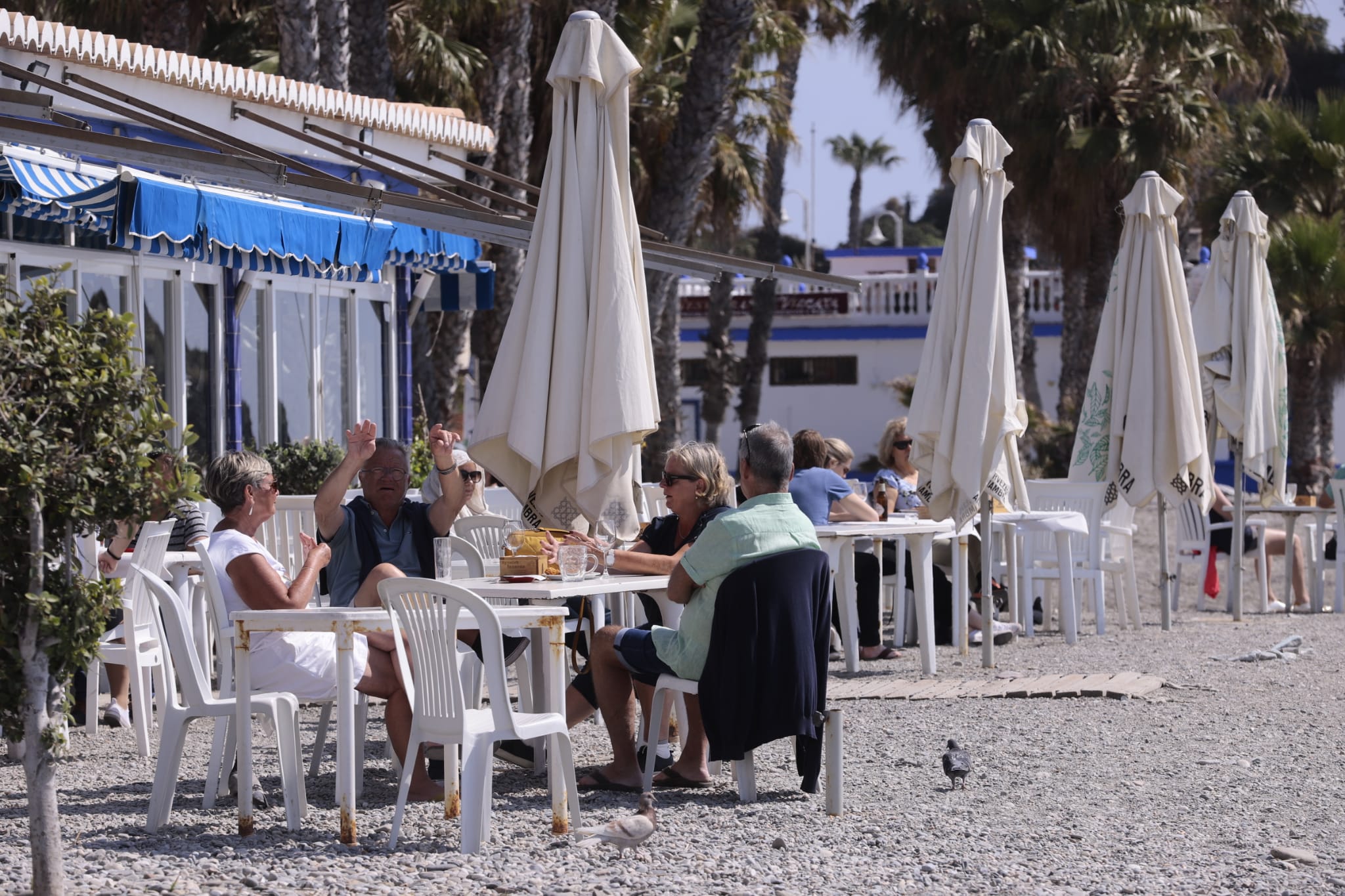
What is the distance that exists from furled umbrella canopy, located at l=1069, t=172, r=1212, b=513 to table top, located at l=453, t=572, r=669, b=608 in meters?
5.64

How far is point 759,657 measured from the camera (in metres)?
5.57

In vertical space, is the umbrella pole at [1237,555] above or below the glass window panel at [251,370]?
below

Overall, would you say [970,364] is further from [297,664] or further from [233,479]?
[297,664]

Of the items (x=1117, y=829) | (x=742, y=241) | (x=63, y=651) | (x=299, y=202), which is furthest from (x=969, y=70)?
A: (x=742, y=241)

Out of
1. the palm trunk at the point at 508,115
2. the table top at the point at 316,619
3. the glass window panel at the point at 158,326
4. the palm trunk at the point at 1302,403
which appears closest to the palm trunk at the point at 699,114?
the palm trunk at the point at 508,115

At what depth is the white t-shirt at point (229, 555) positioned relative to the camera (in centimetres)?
568

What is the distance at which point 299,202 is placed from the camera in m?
11.5

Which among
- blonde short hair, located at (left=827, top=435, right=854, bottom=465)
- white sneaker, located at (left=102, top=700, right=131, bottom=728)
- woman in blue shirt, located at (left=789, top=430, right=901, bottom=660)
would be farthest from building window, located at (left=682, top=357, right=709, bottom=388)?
white sneaker, located at (left=102, top=700, right=131, bottom=728)

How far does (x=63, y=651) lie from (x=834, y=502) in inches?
233

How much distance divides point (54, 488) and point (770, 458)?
2.52 m

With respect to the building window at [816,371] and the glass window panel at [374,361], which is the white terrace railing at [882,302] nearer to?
the building window at [816,371]

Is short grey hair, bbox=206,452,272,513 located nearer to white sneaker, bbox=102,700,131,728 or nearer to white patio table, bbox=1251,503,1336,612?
white sneaker, bbox=102,700,131,728

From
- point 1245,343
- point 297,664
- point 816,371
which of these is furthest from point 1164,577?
point 816,371

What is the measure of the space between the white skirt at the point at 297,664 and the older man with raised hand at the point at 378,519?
2.22ft
